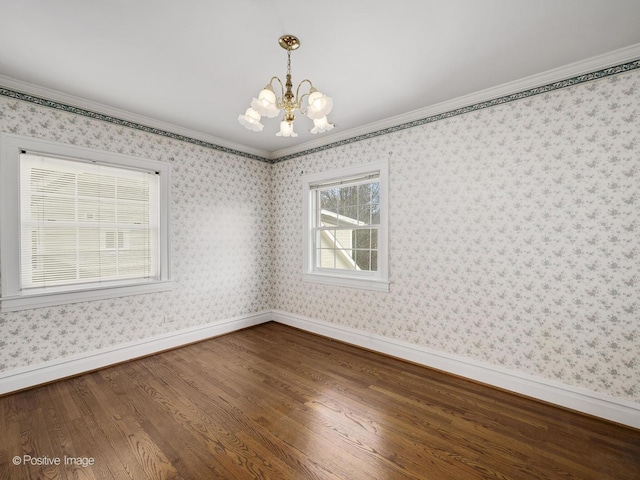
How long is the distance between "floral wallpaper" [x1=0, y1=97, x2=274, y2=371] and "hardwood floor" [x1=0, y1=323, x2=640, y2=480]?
47 cm

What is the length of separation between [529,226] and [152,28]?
3234mm

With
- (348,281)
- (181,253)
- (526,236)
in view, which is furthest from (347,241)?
(181,253)

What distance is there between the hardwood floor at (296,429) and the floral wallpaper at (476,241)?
46cm

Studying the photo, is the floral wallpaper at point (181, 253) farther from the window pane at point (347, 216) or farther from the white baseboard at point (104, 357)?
the window pane at point (347, 216)

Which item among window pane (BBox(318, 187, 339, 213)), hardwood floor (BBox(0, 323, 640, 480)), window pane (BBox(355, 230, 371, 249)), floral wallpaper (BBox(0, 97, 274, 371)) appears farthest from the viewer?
→ window pane (BBox(318, 187, 339, 213))

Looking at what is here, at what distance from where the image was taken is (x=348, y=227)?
151 inches

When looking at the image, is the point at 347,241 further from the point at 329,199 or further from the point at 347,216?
the point at 329,199

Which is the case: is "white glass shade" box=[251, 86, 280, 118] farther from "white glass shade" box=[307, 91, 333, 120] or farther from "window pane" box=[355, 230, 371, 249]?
"window pane" box=[355, 230, 371, 249]

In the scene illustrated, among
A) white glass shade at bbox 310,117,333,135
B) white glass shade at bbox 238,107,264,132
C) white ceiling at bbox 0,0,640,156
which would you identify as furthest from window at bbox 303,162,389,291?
white glass shade at bbox 238,107,264,132

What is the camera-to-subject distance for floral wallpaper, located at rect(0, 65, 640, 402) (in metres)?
2.17

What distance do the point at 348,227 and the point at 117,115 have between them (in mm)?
2903

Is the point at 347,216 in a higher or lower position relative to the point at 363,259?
higher

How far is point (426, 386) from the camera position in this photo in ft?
8.69

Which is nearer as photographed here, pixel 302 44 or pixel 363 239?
pixel 302 44
